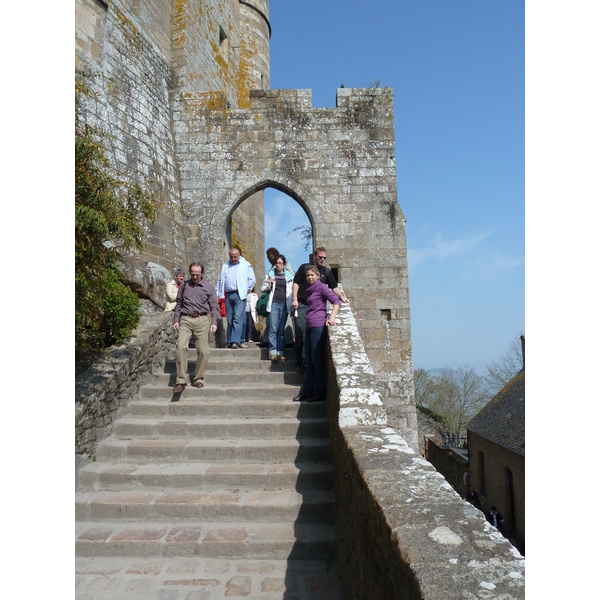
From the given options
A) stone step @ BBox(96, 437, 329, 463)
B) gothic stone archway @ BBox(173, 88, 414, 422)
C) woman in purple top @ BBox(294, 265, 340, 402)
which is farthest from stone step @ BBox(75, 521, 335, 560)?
gothic stone archway @ BBox(173, 88, 414, 422)

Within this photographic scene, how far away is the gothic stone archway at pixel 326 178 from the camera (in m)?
10.1

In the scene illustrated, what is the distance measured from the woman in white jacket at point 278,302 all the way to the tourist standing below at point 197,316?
2.95ft

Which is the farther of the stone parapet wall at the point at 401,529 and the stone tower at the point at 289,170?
the stone tower at the point at 289,170

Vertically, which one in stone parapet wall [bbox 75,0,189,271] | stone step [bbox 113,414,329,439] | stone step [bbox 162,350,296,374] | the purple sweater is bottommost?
stone step [bbox 113,414,329,439]

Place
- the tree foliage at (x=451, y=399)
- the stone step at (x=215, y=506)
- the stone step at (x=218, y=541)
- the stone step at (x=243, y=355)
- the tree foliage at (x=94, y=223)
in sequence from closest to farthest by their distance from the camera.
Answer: the stone step at (x=218, y=541) → the stone step at (x=215, y=506) → the tree foliage at (x=94, y=223) → the stone step at (x=243, y=355) → the tree foliage at (x=451, y=399)

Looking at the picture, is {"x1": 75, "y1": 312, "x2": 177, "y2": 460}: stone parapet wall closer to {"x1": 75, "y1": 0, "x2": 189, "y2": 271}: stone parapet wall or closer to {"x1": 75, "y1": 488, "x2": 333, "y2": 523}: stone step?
{"x1": 75, "y1": 488, "x2": 333, "y2": 523}: stone step

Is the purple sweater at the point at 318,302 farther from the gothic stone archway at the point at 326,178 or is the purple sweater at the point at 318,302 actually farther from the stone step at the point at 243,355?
the gothic stone archway at the point at 326,178

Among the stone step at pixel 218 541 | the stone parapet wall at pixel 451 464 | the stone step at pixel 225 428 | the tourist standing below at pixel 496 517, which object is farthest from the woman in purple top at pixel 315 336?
the stone parapet wall at pixel 451 464

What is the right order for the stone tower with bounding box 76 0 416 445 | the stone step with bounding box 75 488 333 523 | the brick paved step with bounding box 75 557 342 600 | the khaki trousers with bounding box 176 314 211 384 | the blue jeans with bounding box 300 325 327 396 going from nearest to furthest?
the brick paved step with bounding box 75 557 342 600, the stone step with bounding box 75 488 333 523, the blue jeans with bounding box 300 325 327 396, the khaki trousers with bounding box 176 314 211 384, the stone tower with bounding box 76 0 416 445

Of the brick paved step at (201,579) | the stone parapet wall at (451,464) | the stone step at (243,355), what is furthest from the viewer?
the stone parapet wall at (451,464)

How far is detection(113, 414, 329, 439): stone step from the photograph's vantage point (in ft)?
17.7
